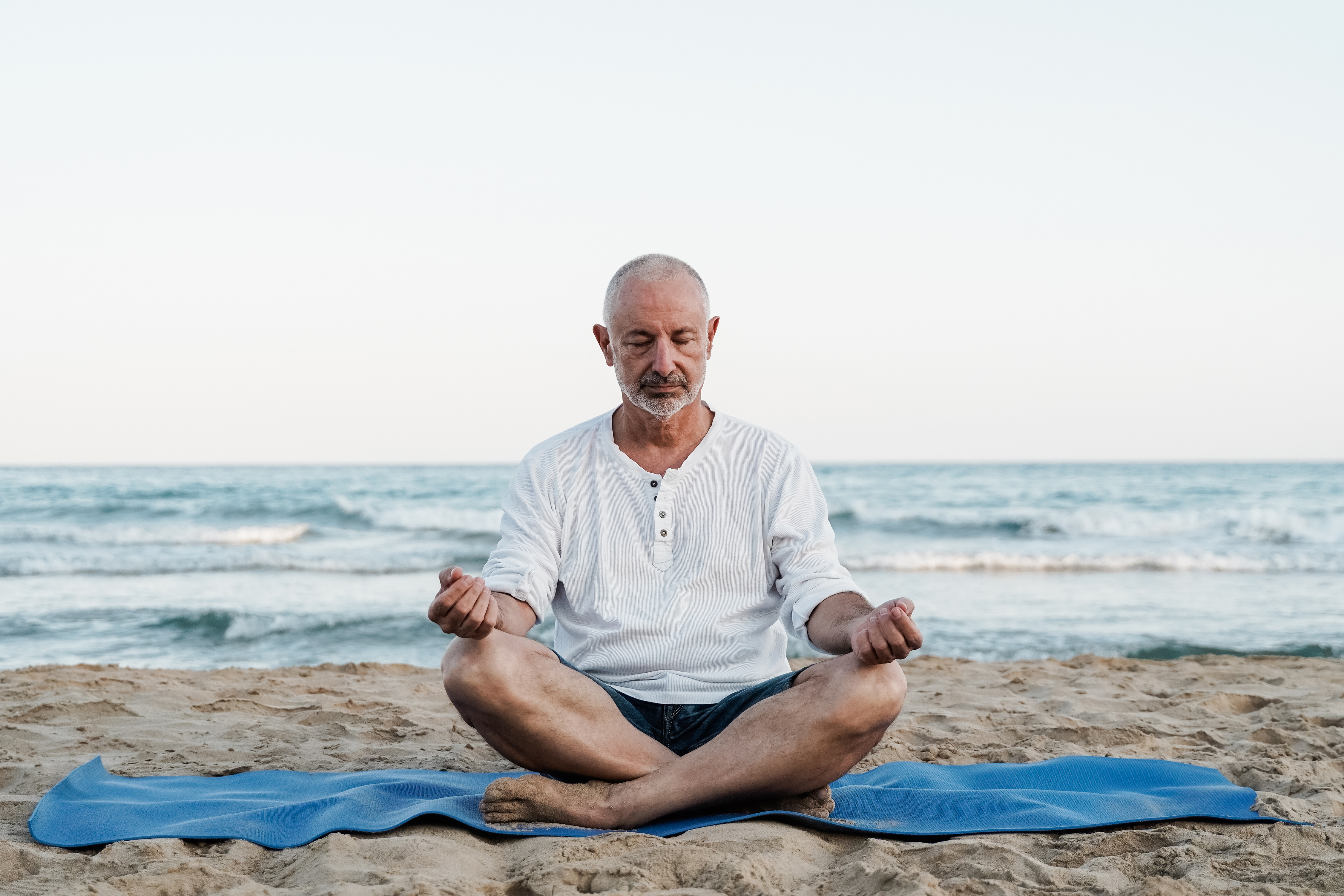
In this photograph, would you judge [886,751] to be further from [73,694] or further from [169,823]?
[73,694]

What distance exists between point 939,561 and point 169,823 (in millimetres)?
11321

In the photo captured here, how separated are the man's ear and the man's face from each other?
6.0 inches

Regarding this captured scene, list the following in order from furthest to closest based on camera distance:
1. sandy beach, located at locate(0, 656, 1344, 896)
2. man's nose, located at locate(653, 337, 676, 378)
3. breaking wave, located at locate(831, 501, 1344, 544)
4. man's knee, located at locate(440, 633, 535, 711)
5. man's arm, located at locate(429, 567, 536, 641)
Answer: breaking wave, located at locate(831, 501, 1344, 544) < man's nose, located at locate(653, 337, 676, 378) < man's knee, located at locate(440, 633, 535, 711) < man's arm, located at locate(429, 567, 536, 641) < sandy beach, located at locate(0, 656, 1344, 896)

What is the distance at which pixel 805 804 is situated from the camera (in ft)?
9.12

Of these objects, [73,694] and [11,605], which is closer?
[73,694]

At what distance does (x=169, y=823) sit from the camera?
273 cm

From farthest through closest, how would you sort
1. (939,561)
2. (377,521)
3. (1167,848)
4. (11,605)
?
(377,521) < (939,561) < (11,605) < (1167,848)

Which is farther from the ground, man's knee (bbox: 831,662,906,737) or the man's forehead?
the man's forehead

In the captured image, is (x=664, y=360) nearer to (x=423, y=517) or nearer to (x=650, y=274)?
(x=650, y=274)

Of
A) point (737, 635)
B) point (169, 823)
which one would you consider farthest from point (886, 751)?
point (169, 823)

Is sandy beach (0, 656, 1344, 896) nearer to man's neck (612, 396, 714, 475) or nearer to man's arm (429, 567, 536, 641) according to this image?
man's arm (429, 567, 536, 641)

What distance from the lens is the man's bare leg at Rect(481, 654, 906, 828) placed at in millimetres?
→ 2537

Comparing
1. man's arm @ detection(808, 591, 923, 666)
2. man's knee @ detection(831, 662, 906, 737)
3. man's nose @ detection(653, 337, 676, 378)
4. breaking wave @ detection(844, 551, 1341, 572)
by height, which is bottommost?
breaking wave @ detection(844, 551, 1341, 572)

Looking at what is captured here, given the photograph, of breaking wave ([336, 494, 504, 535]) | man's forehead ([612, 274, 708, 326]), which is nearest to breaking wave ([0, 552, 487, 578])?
Result: breaking wave ([336, 494, 504, 535])
